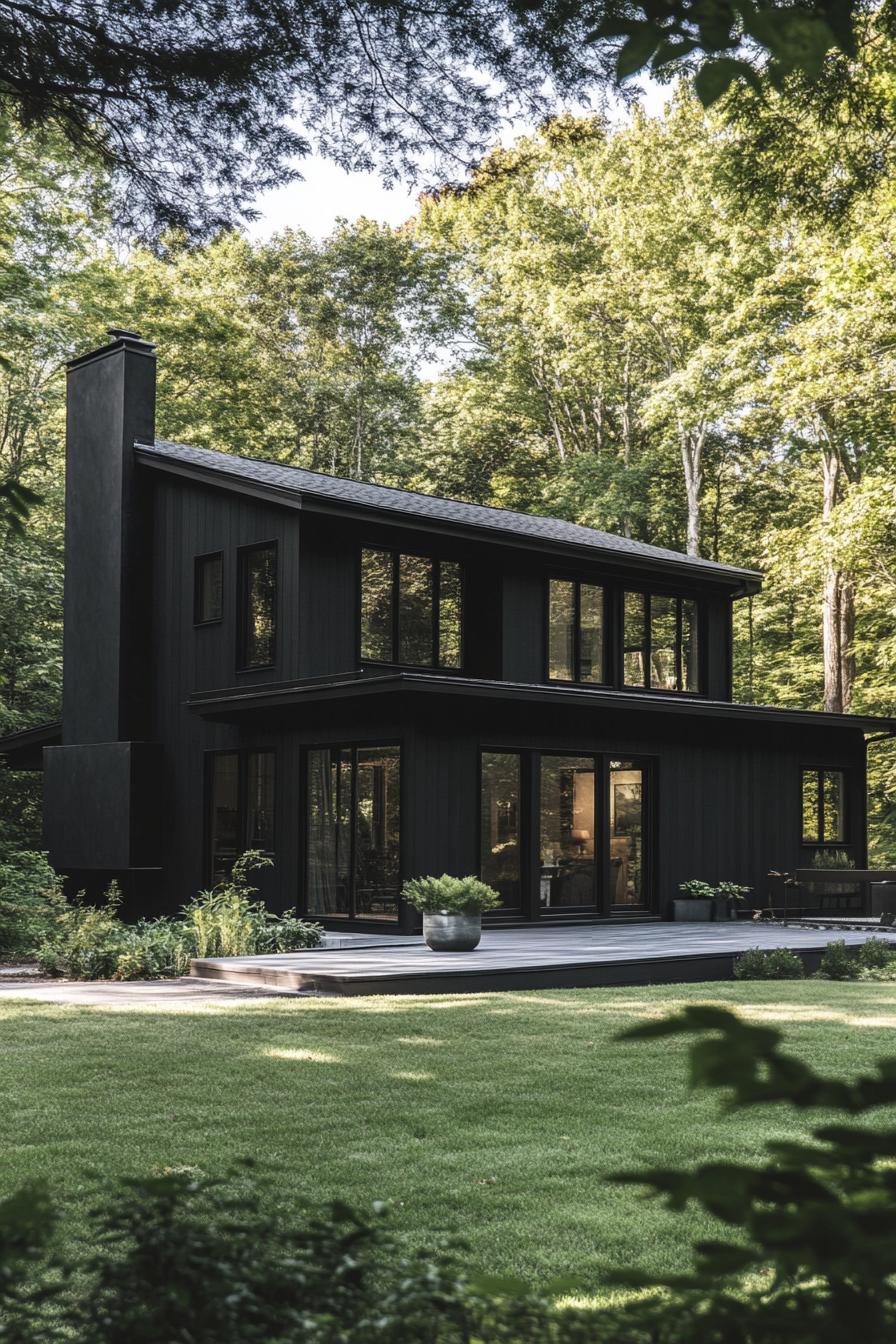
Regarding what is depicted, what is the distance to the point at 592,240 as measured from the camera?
31.8 m

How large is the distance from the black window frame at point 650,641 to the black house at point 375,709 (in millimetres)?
55

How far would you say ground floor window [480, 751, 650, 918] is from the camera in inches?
661

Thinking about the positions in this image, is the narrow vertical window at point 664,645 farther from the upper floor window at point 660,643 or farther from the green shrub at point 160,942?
the green shrub at point 160,942

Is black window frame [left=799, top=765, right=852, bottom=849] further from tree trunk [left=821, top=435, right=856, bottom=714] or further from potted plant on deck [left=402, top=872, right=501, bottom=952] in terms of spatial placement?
potted plant on deck [left=402, top=872, right=501, bottom=952]

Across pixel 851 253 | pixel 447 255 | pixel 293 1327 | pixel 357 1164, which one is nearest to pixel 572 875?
pixel 851 253

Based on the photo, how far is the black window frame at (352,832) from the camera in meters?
15.6

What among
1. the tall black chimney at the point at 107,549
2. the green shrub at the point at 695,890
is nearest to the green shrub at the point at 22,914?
the tall black chimney at the point at 107,549

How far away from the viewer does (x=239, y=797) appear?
17469 mm

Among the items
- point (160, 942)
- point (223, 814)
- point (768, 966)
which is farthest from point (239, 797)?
point (768, 966)

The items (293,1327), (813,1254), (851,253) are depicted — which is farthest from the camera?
(851,253)

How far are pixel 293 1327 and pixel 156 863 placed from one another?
1683cm

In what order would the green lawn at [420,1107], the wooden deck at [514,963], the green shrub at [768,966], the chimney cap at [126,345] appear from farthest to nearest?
the chimney cap at [126,345]
the green shrub at [768,966]
the wooden deck at [514,963]
the green lawn at [420,1107]

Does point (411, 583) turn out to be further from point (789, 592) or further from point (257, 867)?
point (789, 592)

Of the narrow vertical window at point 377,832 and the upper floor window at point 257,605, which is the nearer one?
the narrow vertical window at point 377,832
